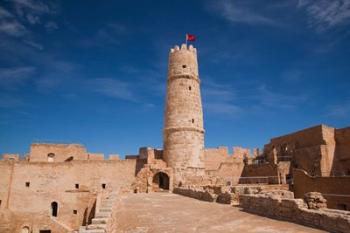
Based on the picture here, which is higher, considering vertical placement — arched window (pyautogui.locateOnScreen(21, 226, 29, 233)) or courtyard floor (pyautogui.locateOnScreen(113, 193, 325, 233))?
courtyard floor (pyautogui.locateOnScreen(113, 193, 325, 233))

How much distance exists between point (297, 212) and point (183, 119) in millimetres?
17291

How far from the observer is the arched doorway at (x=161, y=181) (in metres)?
24.6

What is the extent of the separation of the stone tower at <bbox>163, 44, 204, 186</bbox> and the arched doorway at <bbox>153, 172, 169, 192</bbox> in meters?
→ 1.41

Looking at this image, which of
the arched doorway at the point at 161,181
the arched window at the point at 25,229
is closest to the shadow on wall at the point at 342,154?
the arched doorway at the point at 161,181

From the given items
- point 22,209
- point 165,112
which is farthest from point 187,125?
point 22,209

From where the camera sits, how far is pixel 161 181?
1016 inches

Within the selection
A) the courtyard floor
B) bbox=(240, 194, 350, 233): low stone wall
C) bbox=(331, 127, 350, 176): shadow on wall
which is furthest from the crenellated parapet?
the courtyard floor

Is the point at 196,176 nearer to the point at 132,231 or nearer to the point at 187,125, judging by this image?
the point at 187,125

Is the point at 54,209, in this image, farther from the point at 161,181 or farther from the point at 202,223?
the point at 202,223

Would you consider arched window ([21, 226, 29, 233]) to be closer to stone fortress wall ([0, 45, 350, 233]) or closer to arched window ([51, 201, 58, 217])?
stone fortress wall ([0, 45, 350, 233])

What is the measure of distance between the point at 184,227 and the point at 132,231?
1325mm

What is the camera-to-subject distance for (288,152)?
2881cm

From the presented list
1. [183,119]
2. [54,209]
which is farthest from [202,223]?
[54,209]

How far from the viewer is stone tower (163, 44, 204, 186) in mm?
24391
